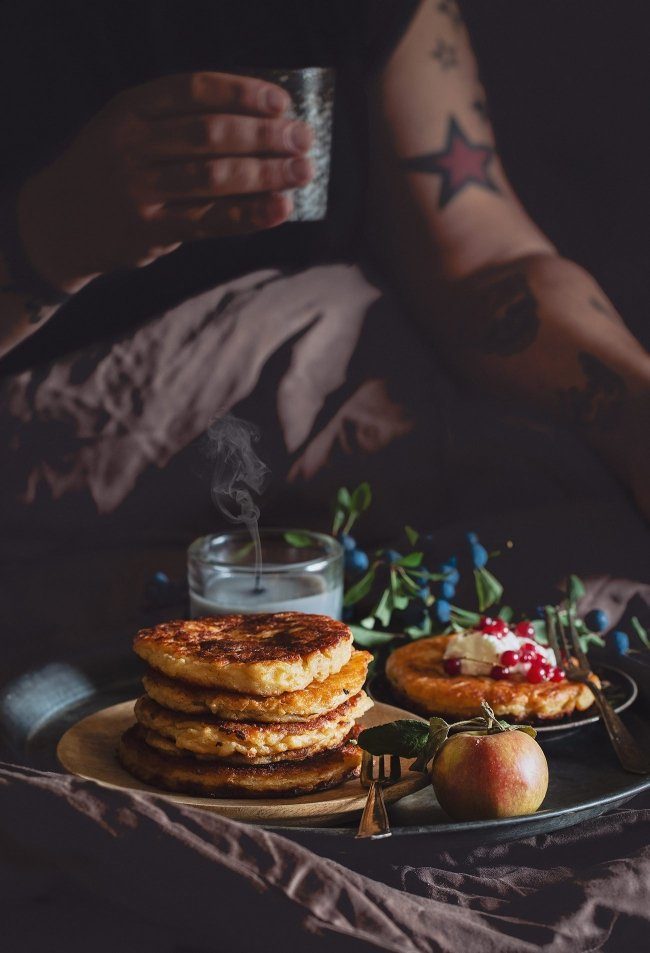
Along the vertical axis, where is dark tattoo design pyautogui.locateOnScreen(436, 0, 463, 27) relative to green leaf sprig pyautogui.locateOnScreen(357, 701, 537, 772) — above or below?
above

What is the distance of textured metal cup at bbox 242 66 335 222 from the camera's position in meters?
3.06

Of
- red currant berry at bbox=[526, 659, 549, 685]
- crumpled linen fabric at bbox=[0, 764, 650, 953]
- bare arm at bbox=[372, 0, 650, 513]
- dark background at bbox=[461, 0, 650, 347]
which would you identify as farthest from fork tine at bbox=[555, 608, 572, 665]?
dark background at bbox=[461, 0, 650, 347]

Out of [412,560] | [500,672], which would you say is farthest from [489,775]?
[412,560]

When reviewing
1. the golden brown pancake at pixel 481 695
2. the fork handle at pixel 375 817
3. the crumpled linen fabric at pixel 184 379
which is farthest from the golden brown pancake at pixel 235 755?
the crumpled linen fabric at pixel 184 379

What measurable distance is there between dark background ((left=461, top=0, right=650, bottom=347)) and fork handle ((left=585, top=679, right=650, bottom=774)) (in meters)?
1.51

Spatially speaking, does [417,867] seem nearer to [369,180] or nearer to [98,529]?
[98,529]

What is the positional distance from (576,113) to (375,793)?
2136mm

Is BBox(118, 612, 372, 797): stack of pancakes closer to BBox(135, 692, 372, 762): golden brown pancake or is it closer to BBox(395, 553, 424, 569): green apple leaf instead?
BBox(135, 692, 372, 762): golden brown pancake

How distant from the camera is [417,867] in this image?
1791mm

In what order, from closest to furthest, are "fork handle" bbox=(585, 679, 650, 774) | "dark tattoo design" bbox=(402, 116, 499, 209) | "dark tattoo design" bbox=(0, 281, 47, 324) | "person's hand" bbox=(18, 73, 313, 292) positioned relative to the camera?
1. "fork handle" bbox=(585, 679, 650, 774)
2. "person's hand" bbox=(18, 73, 313, 292)
3. "dark tattoo design" bbox=(0, 281, 47, 324)
4. "dark tattoo design" bbox=(402, 116, 499, 209)

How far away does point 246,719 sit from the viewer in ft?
6.14

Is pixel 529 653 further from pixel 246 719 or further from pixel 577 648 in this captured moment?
pixel 246 719

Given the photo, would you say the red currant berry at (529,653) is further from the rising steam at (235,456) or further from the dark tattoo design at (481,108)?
the dark tattoo design at (481,108)

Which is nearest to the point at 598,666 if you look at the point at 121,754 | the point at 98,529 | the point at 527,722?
the point at 527,722
